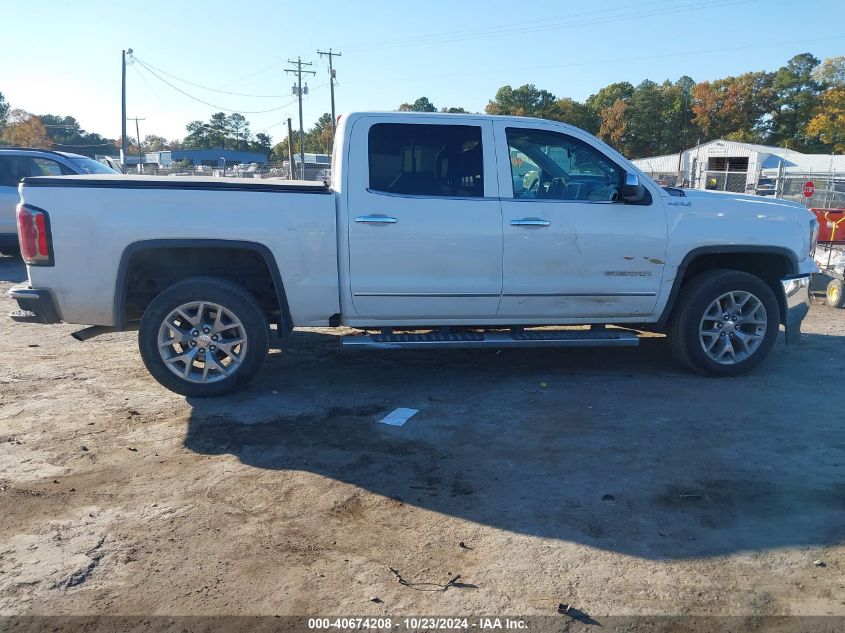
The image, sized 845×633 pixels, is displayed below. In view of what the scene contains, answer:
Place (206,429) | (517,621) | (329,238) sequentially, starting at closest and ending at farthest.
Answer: (517,621) → (206,429) → (329,238)

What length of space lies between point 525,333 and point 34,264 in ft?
12.4

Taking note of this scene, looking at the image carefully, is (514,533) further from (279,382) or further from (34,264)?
(34,264)

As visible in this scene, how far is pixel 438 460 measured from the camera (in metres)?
4.17

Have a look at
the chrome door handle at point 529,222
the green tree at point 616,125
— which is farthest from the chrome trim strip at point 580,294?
the green tree at point 616,125

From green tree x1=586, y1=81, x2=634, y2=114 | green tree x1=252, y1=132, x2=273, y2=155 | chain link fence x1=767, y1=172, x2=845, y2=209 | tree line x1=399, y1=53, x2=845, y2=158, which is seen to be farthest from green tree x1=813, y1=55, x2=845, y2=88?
green tree x1=252, y1=132, x2=273, y2=155

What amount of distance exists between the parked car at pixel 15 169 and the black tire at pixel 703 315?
1019cm

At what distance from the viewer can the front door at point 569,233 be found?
210 inches

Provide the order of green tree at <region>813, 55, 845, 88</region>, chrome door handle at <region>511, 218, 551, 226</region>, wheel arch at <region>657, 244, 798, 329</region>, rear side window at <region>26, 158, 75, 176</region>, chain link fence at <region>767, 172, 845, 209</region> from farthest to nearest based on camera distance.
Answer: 1. green tree at <region>813, 55, 845, 88</region>
2. chain link fence at <region>767, 172, 845, 209</region>
3. rear side window at <region>26, 158, 75, 176</region>
4. wheel arch at <region>657, 244, 798, 329</region>
5. chrome door handle at <region>511, 218, 551, 226</region>

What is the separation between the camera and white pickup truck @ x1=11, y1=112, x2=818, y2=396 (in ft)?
16.1

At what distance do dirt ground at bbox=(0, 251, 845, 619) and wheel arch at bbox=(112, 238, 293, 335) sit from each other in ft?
2.37

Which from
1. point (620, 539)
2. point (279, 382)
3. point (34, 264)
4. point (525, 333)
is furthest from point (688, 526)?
point (34, 264)

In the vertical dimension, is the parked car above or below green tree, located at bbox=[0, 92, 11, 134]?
below

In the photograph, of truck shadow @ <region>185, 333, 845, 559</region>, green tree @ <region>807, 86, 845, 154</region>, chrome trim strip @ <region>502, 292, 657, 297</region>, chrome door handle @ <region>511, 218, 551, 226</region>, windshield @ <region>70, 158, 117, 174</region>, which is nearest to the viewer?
truck shadow @ <region>185, 333, 845, 559</region>

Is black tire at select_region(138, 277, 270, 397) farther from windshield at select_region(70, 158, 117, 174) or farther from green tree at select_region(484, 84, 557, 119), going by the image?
green tree at select_region(484, 84, 557, 119)
